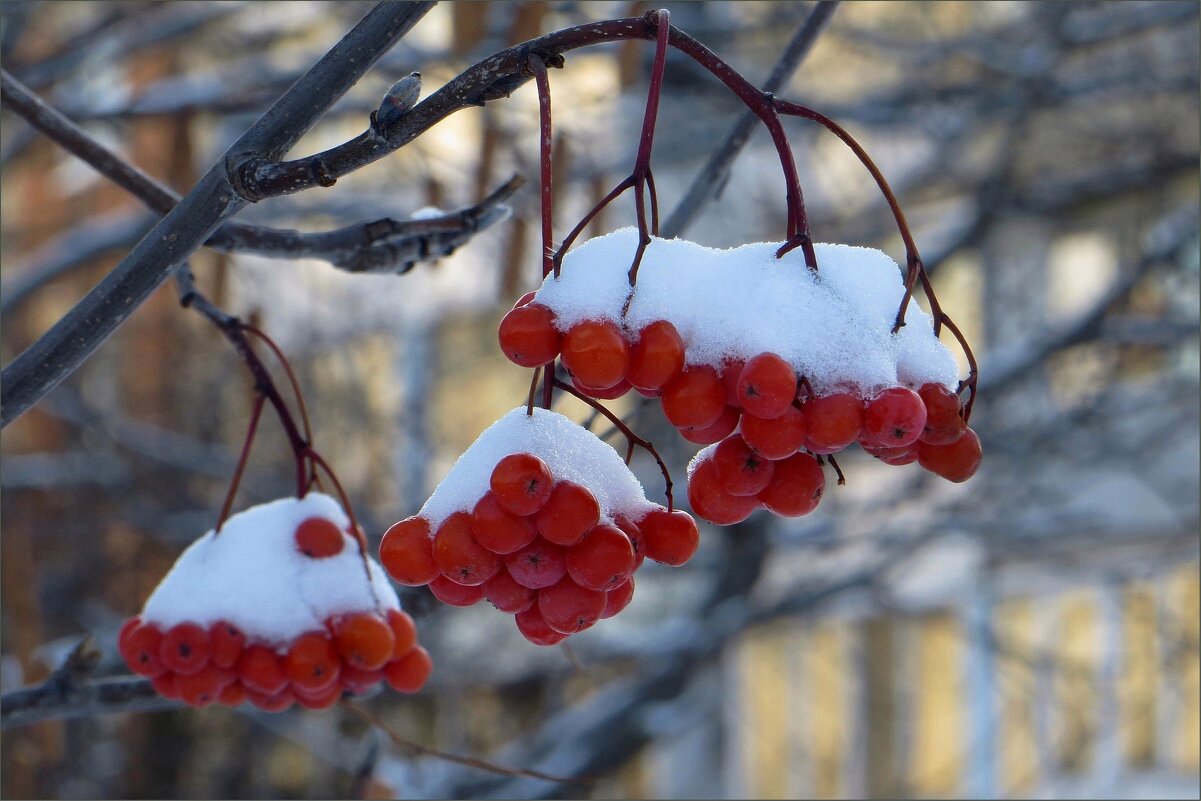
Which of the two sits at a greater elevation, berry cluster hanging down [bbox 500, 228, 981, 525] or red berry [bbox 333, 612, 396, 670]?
berry cluster hanging down [bbox 500, 228, 981, 525]

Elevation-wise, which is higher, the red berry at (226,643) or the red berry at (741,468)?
A: the red berry at (741,468)

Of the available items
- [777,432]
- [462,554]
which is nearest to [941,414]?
[777,432]

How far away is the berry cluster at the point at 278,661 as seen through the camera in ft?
4.49

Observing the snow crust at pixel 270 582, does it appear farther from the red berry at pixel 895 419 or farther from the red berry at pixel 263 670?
the red berry at pixel 895 419

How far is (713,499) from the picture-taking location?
0.99 metres

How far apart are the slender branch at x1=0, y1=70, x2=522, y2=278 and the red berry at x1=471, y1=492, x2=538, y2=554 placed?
24.8 inches

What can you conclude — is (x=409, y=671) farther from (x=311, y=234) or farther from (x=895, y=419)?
(x=895, y=419)

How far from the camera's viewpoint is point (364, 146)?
985 mm

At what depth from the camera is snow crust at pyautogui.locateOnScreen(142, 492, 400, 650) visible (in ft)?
4.59

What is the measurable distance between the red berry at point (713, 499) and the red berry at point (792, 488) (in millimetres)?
20

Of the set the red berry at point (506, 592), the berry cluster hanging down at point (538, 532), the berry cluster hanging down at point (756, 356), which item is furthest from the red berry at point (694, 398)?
the red berry at point (506, 592)

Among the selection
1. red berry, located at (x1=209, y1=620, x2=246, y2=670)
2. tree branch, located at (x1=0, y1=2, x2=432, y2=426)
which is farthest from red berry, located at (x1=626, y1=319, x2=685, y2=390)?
red berry, located at (x1=209, y1=620, x2=246, y2=670)

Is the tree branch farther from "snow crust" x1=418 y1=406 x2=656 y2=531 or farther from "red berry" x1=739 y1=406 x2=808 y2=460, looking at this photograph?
"red berry" x1=739 y1=406 x2=808 y2=460

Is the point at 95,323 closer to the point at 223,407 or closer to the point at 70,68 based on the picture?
the point at 70,68
